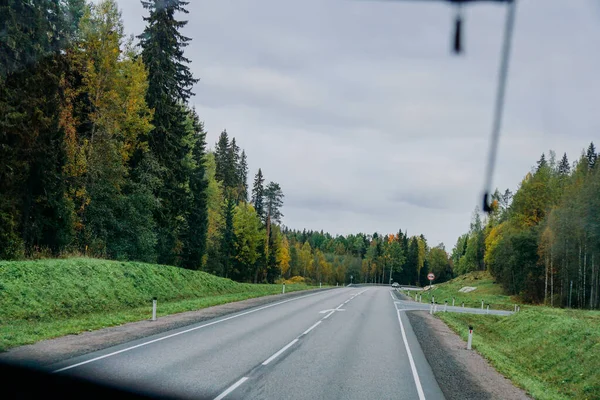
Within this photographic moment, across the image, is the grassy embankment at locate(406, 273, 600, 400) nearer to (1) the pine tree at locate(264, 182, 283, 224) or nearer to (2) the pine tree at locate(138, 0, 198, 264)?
(2) the pine tree at locate(138, 0, 198, 264)

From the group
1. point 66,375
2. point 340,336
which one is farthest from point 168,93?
point 66,375

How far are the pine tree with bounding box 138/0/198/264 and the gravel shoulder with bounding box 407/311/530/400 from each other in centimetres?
2059

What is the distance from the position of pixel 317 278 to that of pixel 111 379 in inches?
5185

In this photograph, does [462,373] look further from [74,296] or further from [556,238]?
[556,238]

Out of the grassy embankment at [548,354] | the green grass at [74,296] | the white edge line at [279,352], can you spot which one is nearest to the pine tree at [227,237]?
the green grass at [74,296]

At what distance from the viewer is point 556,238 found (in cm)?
4706

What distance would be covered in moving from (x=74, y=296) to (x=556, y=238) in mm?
44549

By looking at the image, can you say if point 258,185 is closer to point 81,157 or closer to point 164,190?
point 164,190

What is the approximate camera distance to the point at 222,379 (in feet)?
30.5

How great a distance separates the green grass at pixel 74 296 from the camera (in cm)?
1381

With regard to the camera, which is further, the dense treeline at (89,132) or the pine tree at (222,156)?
the pine tree at (222,156)

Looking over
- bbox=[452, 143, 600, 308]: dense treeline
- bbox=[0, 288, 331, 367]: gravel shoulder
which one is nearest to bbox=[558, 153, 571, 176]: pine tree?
bbox=[452, 143, 600, 308]: dense treeline

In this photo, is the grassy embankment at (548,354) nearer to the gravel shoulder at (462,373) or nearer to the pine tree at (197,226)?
the gravel shoulder at (462,373)

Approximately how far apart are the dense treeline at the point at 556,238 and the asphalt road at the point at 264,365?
1028 inches
